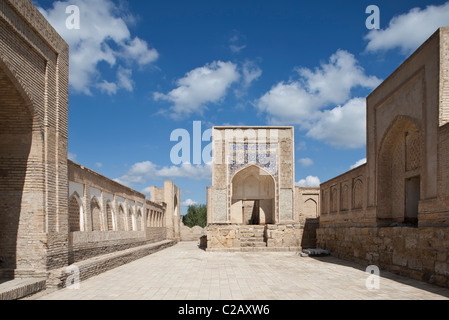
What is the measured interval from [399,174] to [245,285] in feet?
17.9

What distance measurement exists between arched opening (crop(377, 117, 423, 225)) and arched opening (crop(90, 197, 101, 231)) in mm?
8338

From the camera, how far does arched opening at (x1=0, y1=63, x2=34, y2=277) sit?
277 inches

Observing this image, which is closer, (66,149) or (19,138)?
(19,138)

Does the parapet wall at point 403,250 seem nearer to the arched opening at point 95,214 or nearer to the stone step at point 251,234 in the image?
the stone step at point 251,234

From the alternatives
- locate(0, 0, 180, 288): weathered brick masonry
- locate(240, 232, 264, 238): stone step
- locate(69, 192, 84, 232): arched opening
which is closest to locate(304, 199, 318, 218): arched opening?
locate(240, 232, 264, 238): stone step

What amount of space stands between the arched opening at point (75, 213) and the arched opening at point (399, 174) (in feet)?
27.0

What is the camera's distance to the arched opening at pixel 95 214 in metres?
11.7

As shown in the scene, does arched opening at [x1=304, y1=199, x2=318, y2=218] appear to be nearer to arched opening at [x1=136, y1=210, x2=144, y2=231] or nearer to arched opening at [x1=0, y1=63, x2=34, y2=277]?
arched opening at [x1=136, y1=210, x2=144, y2=231]

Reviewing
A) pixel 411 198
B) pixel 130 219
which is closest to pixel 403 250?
pixel 411 198
